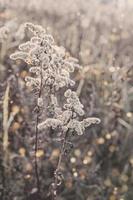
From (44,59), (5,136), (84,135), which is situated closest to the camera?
(44,59)

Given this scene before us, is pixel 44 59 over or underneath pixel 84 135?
over

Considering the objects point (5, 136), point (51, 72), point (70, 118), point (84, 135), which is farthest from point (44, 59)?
point (84, 135)

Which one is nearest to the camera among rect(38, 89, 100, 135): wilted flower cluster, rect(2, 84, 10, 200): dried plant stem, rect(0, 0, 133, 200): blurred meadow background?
rect(38, 89, 100, 135): wilted flower cluster

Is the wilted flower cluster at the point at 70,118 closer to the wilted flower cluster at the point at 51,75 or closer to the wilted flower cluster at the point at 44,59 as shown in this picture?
the wilted flower cluster at the point at 51,75

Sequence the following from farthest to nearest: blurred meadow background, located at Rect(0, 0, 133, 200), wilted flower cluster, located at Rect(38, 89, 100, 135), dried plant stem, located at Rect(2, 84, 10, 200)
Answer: blurred meadow background, located at Rect(0, 0, 133, 200)
dried plant stem, located at Rect(2, 84, 10, 200)
wilted flower cluster, located at Rect(38, 89, 100, 135)

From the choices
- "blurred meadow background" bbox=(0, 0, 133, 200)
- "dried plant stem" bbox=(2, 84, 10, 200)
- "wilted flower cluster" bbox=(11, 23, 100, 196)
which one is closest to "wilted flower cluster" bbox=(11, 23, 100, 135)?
"wilted flower cluster" bbox=(11, 23, 100, 196)

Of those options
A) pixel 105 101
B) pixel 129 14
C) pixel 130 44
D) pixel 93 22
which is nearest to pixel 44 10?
pixel 93 22

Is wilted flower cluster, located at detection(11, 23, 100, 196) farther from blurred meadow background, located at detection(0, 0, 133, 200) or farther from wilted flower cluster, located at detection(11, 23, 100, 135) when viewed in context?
blurred meadow background, located at detection(0, 0, 133, 200)

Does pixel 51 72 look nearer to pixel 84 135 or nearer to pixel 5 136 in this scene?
pixel 5 136
